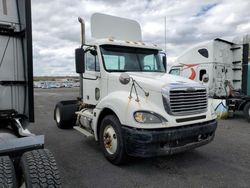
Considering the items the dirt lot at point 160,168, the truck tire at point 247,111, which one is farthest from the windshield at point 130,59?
the truck tire at point 247,111

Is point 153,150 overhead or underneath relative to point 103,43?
underneath

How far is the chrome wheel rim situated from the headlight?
75cm

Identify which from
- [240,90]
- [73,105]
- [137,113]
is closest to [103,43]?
[137,113]

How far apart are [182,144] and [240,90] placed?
7829 millimetres

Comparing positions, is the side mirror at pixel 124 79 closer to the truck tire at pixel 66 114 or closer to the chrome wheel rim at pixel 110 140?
the chrome wheel rim at pixel 110 140

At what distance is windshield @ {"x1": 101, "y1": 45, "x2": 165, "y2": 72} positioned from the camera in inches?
213

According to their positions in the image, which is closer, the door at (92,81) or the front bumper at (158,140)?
the front bumper at (158,140)

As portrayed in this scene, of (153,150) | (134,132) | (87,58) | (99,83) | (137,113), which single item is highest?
(87,58)

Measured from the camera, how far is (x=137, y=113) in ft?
13.5

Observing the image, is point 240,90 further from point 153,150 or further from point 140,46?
point 153,150

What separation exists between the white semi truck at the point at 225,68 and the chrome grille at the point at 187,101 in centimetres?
600

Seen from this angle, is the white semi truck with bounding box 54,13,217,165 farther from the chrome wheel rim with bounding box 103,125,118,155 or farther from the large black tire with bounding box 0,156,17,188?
the large black tire with bounding box 0,156,17,188

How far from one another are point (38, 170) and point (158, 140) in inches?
85.2

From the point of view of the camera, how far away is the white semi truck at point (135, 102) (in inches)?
162
